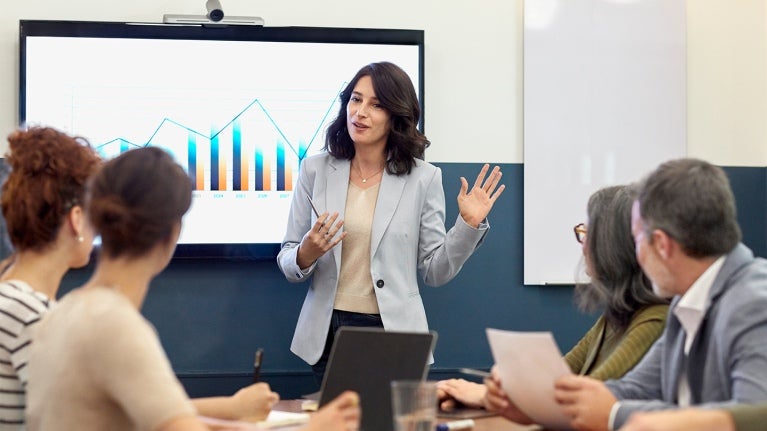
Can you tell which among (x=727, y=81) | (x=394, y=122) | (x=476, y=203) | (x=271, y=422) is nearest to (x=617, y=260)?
(x=271, y=422)

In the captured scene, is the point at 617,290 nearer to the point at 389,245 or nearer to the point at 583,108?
the point at 389,245

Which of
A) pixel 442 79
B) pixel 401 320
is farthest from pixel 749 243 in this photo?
pixel 401 320

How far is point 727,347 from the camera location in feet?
6.46

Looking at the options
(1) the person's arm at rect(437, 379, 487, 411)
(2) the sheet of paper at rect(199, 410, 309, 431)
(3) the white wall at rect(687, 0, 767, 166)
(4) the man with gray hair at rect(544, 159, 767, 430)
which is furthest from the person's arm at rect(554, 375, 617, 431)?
(3) the white wall at rect(687, 0, 767, 166)

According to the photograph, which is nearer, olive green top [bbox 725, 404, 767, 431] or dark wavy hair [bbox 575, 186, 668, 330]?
olive green top [bbox 725, 404, 767, 431]

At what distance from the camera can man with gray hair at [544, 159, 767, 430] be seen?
1984 millimetres

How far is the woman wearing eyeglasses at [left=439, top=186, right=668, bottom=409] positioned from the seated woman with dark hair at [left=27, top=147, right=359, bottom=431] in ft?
3.05

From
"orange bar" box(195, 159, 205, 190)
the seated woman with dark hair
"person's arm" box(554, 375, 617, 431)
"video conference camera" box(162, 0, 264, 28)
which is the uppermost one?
"video conference camera" box(162, 0, 264, 28)

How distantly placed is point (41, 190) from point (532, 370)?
1.11 m

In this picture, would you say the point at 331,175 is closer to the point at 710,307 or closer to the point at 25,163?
the point at 25,163

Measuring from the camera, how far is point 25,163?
2.21m

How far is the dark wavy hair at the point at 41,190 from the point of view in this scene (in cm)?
219

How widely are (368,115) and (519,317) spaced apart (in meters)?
1.39

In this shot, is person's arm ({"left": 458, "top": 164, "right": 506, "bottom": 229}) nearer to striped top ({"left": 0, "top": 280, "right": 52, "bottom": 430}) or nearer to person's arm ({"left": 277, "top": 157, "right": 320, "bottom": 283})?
person's arm ({"left": 277, "top": 157, "right": 320, "bottom": 283})
